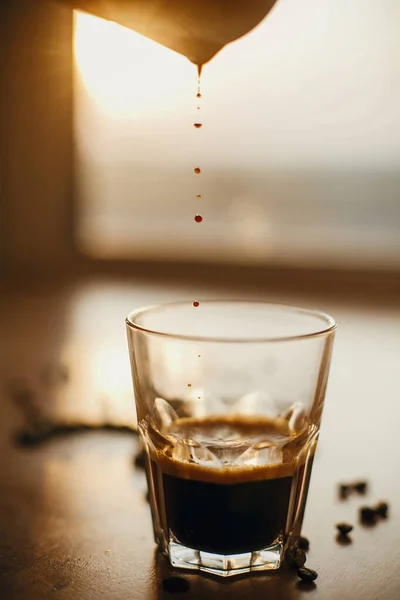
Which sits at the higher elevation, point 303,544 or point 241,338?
point 241,338

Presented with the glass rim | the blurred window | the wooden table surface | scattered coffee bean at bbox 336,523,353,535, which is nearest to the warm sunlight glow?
the blurred window

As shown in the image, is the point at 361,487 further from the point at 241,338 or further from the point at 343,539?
the point at 241,338

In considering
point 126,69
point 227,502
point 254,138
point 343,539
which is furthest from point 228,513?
point 254,138

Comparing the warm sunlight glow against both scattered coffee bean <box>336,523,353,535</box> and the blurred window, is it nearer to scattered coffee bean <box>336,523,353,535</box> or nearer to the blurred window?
the blurred window

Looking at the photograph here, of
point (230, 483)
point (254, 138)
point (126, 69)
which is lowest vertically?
point (254, 138)

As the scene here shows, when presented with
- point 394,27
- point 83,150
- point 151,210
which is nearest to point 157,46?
point 83,150

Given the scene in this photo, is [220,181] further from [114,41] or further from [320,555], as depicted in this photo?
[320,555]
